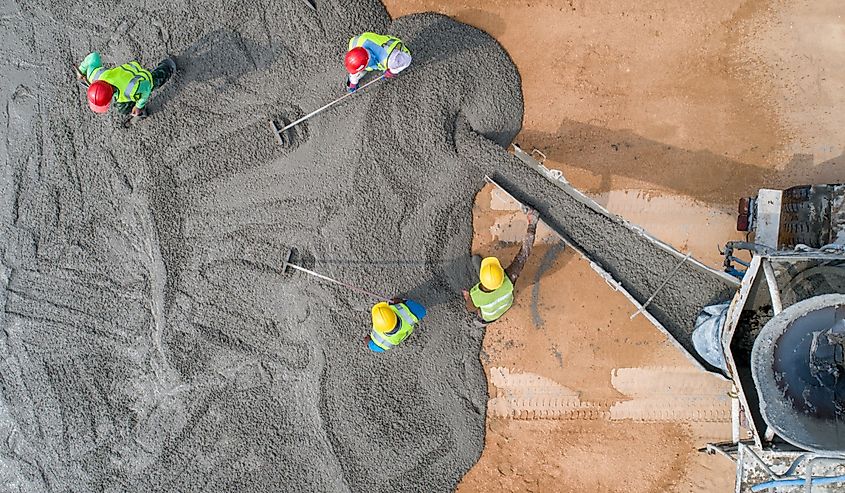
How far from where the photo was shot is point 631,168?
5.18 meters

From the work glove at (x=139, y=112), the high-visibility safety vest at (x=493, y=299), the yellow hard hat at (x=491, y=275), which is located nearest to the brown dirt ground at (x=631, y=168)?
the high-visibility safety vest at (x=493, y=299)

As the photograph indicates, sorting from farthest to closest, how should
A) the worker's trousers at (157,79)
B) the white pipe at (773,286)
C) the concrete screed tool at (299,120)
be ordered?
the concrete screed tool at (299,120) → the worker's trousers at (157,79) → the white pipe at (773,286)

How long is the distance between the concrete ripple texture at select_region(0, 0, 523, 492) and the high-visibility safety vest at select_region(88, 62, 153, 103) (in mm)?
280

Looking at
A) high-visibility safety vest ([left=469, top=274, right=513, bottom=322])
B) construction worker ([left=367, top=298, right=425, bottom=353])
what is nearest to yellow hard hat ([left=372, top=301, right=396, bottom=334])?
construction worker ([left=367, top=298, right=425, bottom=353])

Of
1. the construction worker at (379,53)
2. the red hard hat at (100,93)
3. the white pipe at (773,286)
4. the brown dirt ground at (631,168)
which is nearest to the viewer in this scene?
the white pipe at (773,286)

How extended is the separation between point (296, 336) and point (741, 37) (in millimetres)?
4675

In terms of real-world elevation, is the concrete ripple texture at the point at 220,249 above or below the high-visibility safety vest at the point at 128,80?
below

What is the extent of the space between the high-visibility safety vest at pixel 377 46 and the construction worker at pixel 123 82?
1662 millimetres

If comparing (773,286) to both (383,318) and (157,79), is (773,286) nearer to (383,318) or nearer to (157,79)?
(383,318)

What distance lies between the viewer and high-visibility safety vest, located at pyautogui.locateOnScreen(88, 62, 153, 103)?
182 inches

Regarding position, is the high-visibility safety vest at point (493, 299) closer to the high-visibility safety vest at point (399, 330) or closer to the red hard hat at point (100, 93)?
the high-visibility safety vest at point (399, 330)

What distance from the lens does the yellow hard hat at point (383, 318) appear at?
4551 millimetres

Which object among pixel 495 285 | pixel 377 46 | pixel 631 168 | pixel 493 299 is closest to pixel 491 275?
pixel 495 285

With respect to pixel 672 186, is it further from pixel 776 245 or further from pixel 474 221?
pixel 474 221
